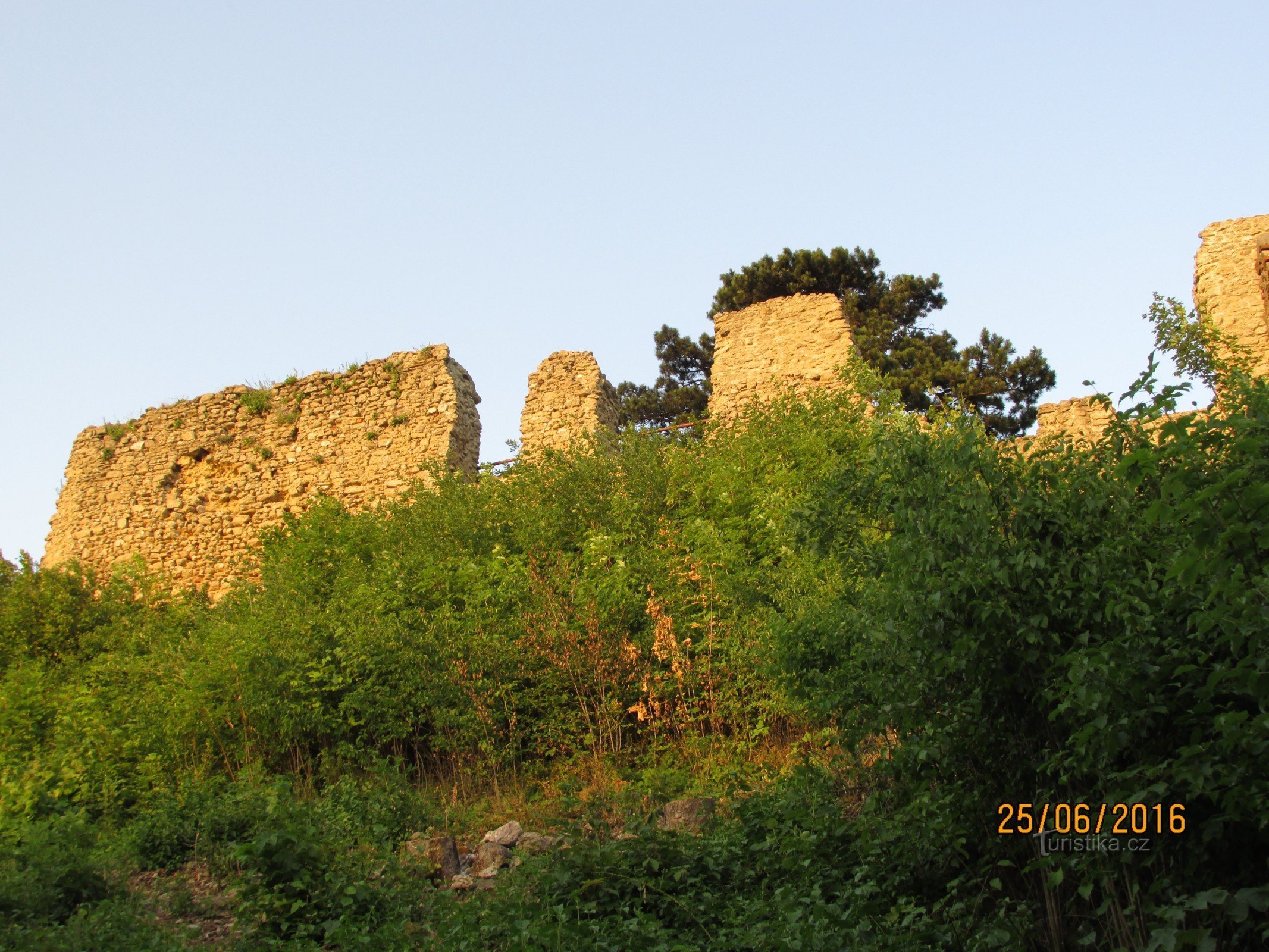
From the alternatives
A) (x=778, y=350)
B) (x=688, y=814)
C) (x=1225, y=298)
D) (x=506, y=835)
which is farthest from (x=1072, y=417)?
(x=506, y=835)

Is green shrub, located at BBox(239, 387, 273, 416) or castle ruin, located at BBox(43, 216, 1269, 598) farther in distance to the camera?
green shrub, located at BBox(239, 387, 273, 416)

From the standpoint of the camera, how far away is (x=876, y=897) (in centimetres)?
506

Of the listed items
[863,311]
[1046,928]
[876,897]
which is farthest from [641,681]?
[863,311]

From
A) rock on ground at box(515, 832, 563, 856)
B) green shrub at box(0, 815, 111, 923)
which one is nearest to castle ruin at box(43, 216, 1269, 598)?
rock on ground at box(515, 832, 563, 856)

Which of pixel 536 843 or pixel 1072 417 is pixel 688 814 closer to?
pixel 536 843

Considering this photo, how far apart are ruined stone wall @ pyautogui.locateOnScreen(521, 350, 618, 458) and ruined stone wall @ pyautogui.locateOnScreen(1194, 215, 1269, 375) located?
7313 millimetres

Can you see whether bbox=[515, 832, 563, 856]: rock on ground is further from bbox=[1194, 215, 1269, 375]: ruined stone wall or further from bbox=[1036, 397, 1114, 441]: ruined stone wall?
bbox=[1194, 215, 1269, 375]: ruined stone wall

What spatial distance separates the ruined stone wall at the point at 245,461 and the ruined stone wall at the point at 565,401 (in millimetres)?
972

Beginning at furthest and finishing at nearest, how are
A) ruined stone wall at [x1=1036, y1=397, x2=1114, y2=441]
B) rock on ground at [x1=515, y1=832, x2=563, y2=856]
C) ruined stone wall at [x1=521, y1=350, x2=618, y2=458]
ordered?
ruined stone wall at [x1=521, y1=350, x2=618, y2=458]
ruined stone wall at [x1=1036, y1=397, x2=1114, y2=441]
rock on ground at [x1=515, y1=832, x2=563, y2=856]

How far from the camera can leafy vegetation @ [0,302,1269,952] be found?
4039 millimetres

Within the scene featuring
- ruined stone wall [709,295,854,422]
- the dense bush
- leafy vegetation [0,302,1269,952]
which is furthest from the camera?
ruined stone wall [709,295,854,422]

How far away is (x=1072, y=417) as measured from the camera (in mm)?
11922

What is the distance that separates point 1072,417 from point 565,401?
20.8ft
